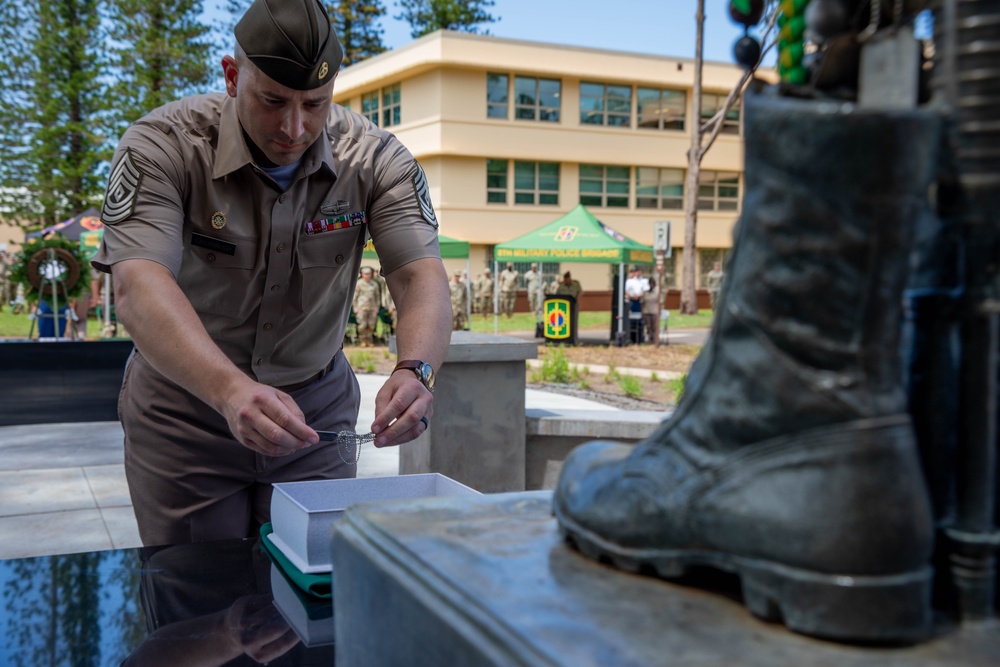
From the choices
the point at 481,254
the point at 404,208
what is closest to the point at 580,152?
the point at 481,254

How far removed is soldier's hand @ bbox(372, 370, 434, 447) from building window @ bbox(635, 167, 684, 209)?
1300 inches

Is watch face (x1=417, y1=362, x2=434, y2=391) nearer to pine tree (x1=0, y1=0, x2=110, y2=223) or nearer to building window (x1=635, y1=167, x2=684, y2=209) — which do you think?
pine tree (x1=0, y1=0, x2=110, y2=223)

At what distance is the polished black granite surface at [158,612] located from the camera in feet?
3.98

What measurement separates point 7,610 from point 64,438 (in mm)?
6145

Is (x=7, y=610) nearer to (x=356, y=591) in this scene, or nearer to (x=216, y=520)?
(x=356, y=591)

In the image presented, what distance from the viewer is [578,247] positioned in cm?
1716

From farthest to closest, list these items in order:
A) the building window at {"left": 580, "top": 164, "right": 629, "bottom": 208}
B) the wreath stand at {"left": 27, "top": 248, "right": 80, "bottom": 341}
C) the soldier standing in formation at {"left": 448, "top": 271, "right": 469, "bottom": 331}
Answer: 1. the building window at {"left": 580, "top": 164, "right": 629, "bottom": 208}
2. the soldier standing in formation at {"left": 448, "top": 271, "right": 469, "bottom": 331}
3. the wreath stand at {"left": 27, "top": 248, "right": 80, "bottom": 341}

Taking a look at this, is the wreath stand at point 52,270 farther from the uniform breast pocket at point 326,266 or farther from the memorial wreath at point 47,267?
the uniform breast pocket at point 326,266

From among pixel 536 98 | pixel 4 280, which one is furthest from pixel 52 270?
pixel 536 98

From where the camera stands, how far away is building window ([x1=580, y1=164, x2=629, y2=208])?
33.4 meters

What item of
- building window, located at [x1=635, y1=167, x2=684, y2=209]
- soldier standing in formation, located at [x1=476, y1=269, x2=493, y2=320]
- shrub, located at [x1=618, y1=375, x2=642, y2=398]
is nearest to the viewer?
shrub, located at [x1=618, y1=375, x2=642, y2=398]

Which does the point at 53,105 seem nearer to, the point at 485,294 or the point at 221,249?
the point at 485,294

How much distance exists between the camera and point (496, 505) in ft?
3.60

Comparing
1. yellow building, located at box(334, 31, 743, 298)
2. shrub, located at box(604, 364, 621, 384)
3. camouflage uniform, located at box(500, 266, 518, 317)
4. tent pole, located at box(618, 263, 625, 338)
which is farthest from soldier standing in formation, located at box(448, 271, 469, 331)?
shrub, located at box(604, 364, 621, 384)
